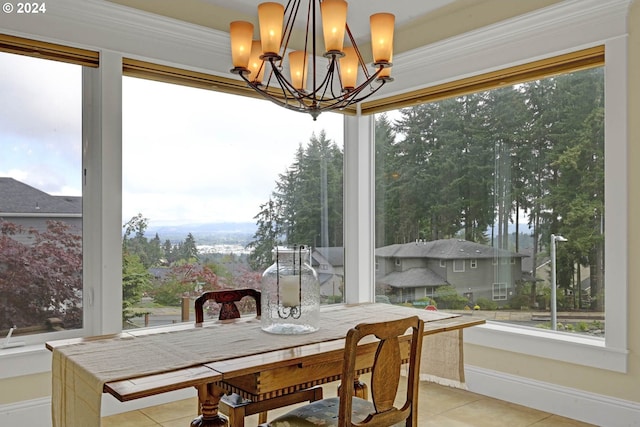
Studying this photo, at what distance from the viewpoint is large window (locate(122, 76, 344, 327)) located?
3.42 m

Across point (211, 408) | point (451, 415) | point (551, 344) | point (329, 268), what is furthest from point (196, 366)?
point (329, 268)

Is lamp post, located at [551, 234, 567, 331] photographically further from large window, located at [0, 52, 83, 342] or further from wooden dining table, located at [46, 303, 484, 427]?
large window, located at [0, 52, 83, 342]

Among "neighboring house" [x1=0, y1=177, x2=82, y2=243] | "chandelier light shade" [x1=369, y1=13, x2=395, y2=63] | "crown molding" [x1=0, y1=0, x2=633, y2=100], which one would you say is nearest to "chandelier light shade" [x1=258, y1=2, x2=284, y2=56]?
"chandelier light shade" [x1=369, y1=13, x2=395, y2=63]

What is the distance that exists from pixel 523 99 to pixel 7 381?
3.51m

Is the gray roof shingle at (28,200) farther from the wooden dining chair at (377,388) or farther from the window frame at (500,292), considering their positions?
the window frame at (500,292)

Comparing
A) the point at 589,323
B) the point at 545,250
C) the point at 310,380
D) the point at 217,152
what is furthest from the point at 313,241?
the point at 310,380

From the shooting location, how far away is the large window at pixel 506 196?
316 centimetres

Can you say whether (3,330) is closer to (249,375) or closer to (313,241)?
(249,375)

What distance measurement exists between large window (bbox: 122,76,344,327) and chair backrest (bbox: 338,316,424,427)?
2.00m

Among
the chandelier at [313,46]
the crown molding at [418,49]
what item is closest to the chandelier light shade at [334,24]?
the chandelier at [313,46]

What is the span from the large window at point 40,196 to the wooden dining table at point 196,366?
1020 mm

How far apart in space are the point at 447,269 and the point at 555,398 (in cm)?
114

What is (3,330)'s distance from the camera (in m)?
2.87

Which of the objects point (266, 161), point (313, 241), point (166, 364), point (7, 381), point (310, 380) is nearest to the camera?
point (166, 364)
